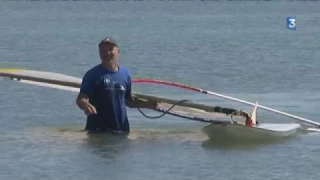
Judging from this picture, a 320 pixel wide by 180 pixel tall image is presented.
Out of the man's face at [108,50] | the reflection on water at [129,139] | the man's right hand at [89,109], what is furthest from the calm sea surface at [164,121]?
the man's face at [108,50]

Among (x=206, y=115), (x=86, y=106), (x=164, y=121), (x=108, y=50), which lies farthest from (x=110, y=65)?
(x=164, y=121)

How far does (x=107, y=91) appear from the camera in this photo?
14531 millimetres

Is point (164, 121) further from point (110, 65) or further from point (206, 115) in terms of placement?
point (110, 65)

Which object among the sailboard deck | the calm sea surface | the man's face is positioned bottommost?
the calm sea surface

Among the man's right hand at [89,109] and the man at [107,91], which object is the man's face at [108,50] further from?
the man's right hand at [89,109]

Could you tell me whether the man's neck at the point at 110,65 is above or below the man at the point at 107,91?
above

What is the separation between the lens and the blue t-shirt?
1449 centimetres

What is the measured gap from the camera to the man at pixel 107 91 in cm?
1429

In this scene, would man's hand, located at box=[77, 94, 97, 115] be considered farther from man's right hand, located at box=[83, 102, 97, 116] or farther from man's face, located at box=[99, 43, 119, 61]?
man's face, located at box=[99, 43, 119, 61]

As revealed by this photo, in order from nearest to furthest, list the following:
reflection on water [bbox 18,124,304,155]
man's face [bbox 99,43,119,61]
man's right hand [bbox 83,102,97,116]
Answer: man's right hand [bbox 83,102,97,116] → man's face [bbox 99,43,119,61] → reflection on water [bbox 18,124,304,155]

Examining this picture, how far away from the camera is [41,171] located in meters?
13.5

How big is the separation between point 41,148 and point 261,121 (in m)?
3.50

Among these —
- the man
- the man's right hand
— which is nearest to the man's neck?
the man

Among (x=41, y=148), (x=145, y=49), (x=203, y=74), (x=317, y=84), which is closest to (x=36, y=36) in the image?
(x=145, y=49)
